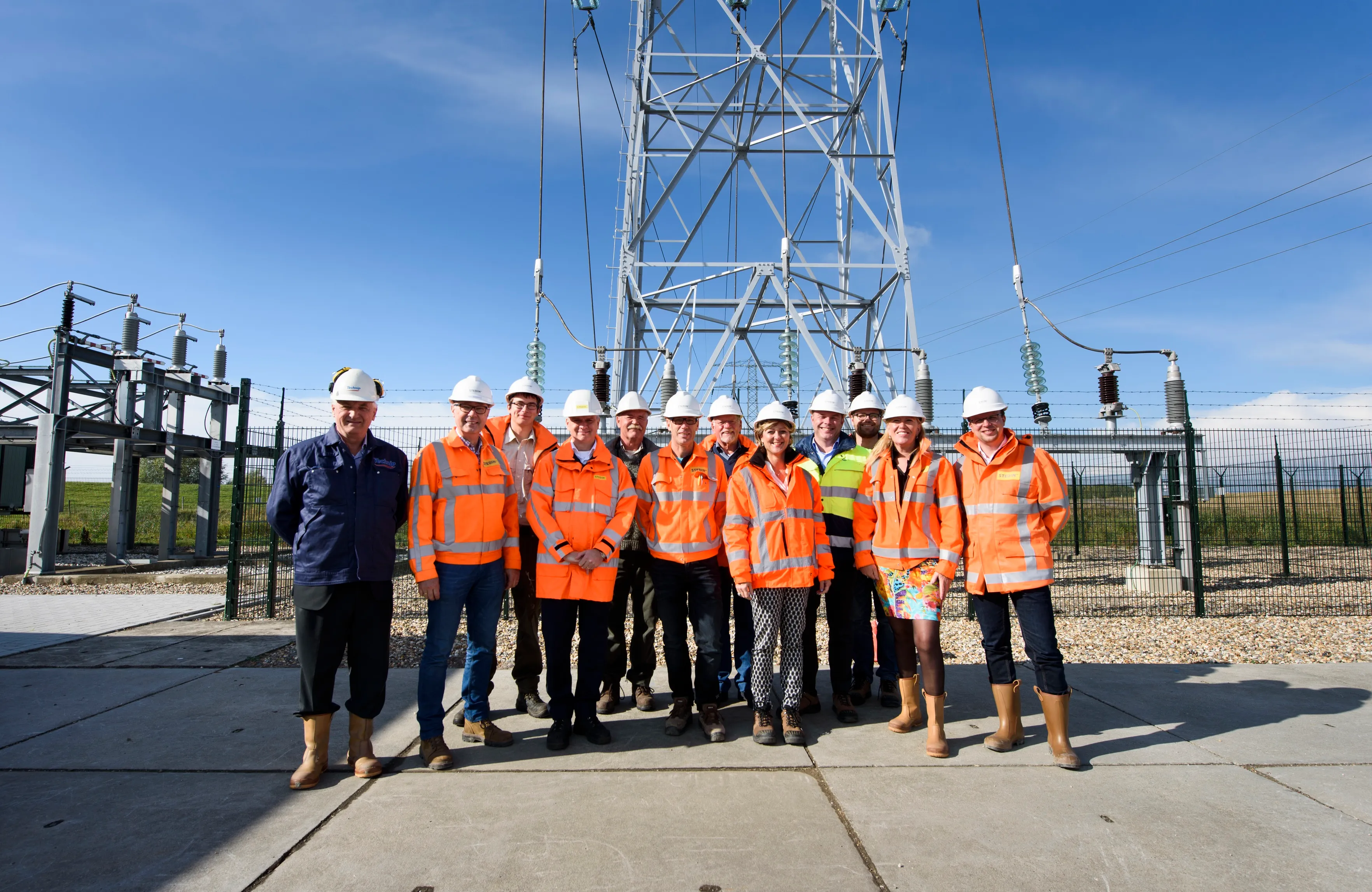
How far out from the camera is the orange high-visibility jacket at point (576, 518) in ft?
13.9

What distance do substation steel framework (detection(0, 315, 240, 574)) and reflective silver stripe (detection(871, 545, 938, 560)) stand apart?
→ 48.3 ft

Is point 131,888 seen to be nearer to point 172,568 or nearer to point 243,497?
point 243,497

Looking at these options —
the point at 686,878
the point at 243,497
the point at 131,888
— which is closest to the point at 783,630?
the point at 686,878

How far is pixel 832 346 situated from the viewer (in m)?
14.6

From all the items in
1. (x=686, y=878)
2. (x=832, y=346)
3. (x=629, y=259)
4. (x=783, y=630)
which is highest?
(x=629, y=259)

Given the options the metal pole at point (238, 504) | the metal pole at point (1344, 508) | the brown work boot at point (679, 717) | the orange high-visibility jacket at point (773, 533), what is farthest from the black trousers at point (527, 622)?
the metal pole at point (1344, 508)

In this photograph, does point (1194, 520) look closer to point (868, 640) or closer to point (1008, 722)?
point (868, 640)

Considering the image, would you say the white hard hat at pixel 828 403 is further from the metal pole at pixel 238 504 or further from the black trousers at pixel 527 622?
the metal pole at pixel 238 504

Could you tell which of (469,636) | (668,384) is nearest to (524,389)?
(469,636)

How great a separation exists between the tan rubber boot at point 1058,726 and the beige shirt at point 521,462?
326cm

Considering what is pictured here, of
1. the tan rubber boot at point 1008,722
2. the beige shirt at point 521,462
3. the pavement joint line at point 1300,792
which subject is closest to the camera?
the pavement joint line at point 1300,792

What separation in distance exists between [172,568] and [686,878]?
1584 cm

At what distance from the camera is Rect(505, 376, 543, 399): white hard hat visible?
15.6 feet

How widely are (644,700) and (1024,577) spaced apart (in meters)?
2.56
